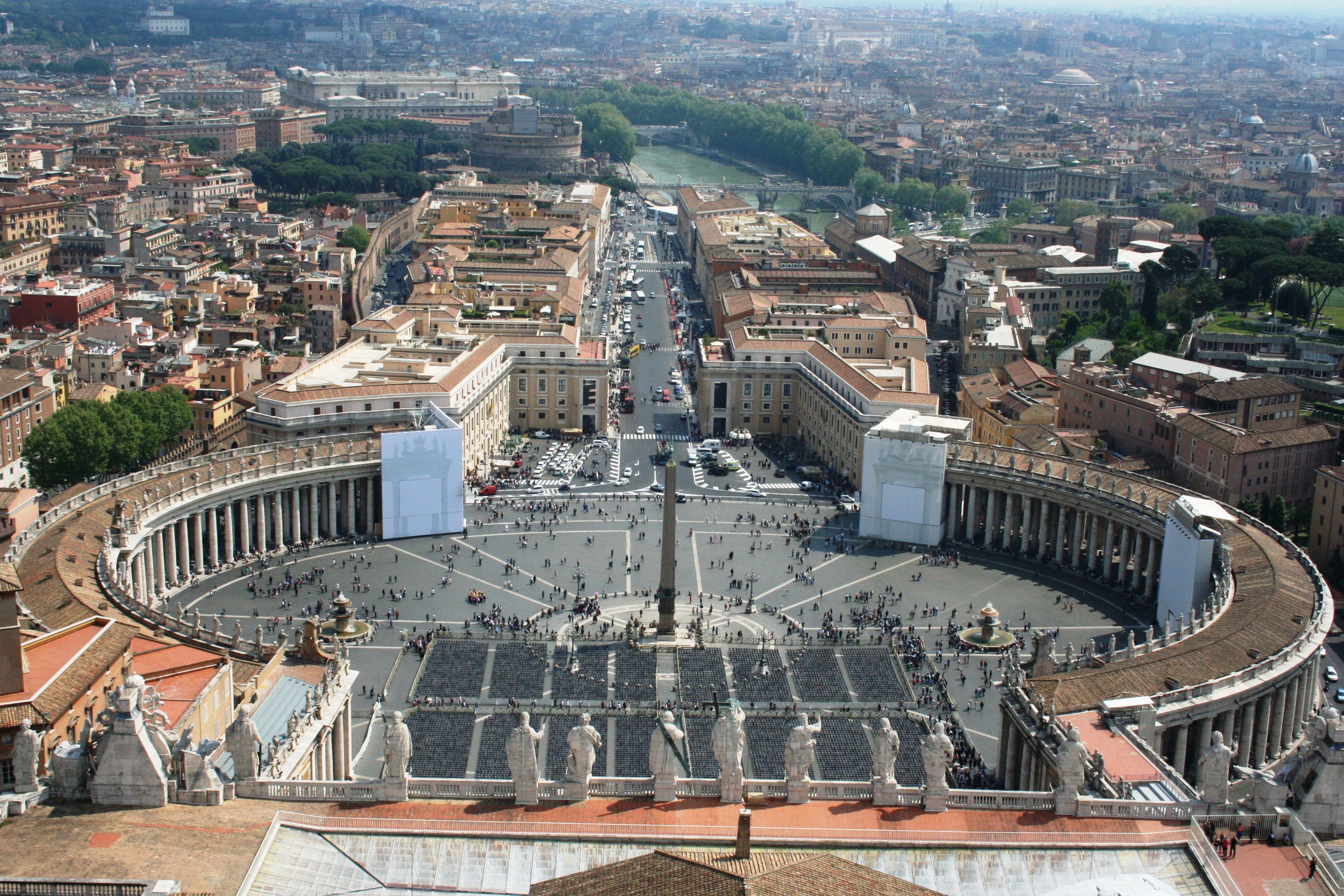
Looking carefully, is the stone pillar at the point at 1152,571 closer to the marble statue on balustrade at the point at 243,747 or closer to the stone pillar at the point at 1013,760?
the stone pillar at the point at 1013,760

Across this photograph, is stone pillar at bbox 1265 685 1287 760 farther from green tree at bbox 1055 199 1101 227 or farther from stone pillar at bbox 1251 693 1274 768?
green tree at bbox 1055 199 1101 227

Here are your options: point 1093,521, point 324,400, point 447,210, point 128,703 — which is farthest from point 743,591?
point 447,210

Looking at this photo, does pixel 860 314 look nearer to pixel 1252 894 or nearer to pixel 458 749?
pixel 458 749

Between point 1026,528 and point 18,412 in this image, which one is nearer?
point 1026,528

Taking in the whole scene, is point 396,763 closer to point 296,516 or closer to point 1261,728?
point 1261,728

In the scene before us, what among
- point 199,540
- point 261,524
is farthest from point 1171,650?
point 199,540

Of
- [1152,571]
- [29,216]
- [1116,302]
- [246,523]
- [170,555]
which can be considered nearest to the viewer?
[170,555]

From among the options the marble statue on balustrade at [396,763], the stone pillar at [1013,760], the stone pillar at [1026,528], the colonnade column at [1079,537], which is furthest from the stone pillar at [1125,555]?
the marble statue on balustrade at [396,763]
